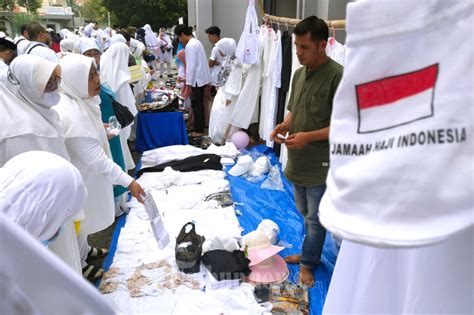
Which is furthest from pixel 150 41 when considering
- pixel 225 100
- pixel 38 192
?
pixel 38 192

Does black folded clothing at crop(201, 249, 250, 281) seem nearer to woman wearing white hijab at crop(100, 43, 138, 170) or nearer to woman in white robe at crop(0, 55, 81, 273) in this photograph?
woman in white robe at crop(0, 55, 81, 273)

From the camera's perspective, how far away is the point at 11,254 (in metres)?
0.60

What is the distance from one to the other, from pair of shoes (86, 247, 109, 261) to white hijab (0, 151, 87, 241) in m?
1.83

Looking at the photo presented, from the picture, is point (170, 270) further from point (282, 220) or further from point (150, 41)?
point (150, 41)

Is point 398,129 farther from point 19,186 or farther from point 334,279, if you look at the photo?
point 19,186

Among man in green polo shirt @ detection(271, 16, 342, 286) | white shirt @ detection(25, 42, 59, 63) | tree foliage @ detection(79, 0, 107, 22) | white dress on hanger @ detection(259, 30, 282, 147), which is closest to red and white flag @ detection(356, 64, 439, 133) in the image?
man in green polo shirt @ detection(271, 16, 342, 286)

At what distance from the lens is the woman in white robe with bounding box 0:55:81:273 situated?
1835 mm

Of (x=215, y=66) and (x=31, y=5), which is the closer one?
(x=215, y=66)

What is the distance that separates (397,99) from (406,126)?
0.14 ft

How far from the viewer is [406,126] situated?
51 centimetres

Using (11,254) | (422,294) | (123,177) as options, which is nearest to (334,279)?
(422,294)

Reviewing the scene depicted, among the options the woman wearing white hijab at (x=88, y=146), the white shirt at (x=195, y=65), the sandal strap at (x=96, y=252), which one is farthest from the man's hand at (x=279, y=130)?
the white shirt at (x=195, y=65)

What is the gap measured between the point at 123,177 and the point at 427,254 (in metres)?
1.99

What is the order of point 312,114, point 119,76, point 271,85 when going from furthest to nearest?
1. point 271,85
2. point 119,76
3. point 312,114
